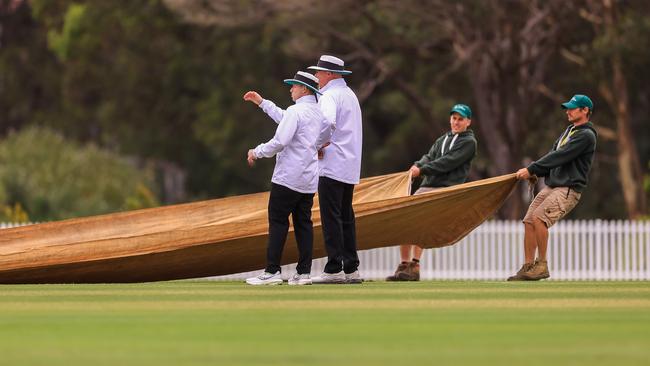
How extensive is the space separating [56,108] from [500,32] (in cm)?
2333

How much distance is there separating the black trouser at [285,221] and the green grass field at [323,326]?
0.63m

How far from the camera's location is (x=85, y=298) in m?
12.1

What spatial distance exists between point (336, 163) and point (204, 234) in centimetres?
153

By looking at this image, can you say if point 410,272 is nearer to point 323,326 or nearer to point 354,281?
point 354,281

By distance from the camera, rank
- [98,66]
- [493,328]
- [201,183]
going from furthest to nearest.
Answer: [201,183] → [98,66] → [493,328]

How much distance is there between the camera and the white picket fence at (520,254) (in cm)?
2697

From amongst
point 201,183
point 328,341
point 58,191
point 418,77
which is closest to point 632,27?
point 418,77

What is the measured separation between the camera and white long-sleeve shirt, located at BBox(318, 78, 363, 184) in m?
14.2

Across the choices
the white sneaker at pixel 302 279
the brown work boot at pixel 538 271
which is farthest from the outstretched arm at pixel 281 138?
the brown work boot at pixel 538 271

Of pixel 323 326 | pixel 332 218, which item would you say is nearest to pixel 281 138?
pixel 332 218

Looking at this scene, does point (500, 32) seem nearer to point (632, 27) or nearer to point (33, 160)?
point (632, 27)

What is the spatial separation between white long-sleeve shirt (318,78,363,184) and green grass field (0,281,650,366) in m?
1.20

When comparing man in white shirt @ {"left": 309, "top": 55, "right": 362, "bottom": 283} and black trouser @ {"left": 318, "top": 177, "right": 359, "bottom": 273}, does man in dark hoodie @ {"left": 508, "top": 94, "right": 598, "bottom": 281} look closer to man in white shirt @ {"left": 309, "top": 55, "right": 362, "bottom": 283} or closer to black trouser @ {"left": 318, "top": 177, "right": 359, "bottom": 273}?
man in white shirt @ {"left": 309, "top": 55, "right": 362, "bottom": 283}

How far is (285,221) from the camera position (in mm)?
13953
